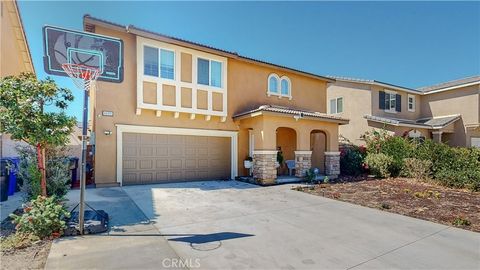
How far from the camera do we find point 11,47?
12961mm

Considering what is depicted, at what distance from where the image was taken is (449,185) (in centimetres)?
1123

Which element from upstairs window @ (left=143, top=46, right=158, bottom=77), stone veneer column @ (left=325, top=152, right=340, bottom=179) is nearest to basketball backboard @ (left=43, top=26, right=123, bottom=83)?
upstairs window @ (left=143, top=46, right=158, bottom=77)

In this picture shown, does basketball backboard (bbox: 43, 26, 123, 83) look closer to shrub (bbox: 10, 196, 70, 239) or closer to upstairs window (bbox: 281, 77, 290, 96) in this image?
shrub (bbox: 10, 196, 70, 239)

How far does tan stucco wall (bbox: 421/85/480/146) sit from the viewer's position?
20.9 meters

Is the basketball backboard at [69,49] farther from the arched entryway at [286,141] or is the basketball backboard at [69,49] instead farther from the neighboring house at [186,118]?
the arched entryway at [286,141]

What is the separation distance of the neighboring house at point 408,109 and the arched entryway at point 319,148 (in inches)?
226

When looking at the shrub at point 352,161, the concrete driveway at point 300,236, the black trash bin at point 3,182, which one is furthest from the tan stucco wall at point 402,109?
the black trash bin at point 3,182

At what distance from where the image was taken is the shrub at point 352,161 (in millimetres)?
15453

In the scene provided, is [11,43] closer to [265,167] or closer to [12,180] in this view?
[12,180]

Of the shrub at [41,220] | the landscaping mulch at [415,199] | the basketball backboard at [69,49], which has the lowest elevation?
the landscaping mulch at [415,199]

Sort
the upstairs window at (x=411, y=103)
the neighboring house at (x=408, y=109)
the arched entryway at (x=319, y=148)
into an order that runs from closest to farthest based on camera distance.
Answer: the arched entryway at (x=319, y=148)
the neighboring house at (x=408, y=109)
the upstairs window at (x=411, y=103)

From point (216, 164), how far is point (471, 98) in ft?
74.0

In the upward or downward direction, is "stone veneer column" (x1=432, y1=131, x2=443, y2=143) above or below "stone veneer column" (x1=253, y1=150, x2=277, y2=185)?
above

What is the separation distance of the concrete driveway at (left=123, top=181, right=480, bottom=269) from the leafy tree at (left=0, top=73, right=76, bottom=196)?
2802 millimetres
